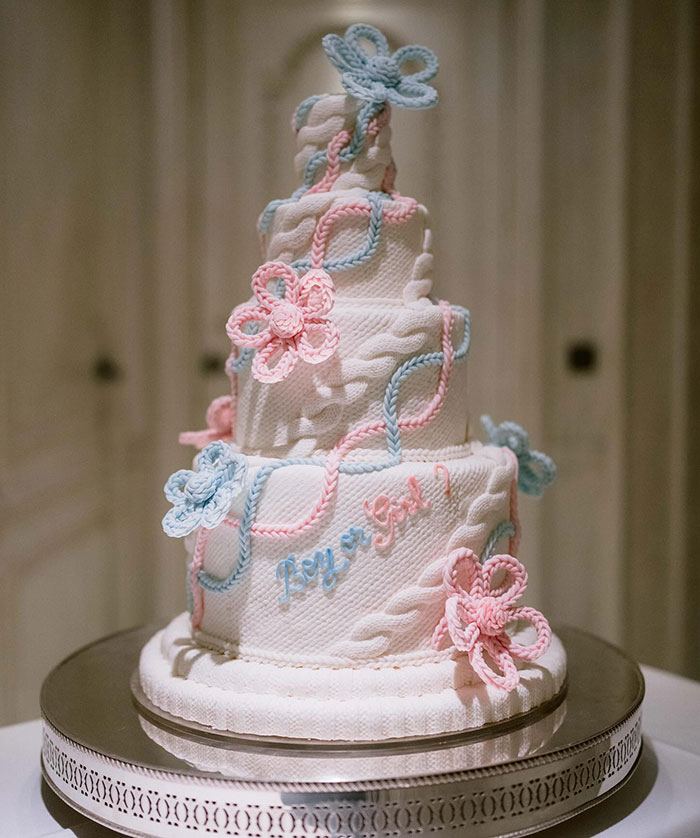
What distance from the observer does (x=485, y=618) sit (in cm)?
115

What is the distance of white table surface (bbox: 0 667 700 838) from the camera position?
1.10 m

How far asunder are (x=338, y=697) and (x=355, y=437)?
0.34 metres

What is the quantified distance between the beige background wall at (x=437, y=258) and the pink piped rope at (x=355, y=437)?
1195mm

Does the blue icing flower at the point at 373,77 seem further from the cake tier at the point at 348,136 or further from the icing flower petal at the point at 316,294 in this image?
the icing flower petal at the point at 316,294

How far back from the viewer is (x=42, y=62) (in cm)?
220

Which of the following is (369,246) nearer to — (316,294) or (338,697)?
(316,294)

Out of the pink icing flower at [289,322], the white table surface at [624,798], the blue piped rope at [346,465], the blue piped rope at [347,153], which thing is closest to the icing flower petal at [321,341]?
the pink icing flower at [289,322]

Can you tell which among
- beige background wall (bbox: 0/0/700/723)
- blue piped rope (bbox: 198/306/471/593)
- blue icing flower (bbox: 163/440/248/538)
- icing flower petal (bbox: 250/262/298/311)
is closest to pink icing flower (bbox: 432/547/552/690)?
blue piped rope (bbox: 198/306/471/593)

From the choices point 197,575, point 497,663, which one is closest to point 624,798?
point 497,663

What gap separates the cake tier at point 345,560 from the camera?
1160 mm

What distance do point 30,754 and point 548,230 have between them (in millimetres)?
1791

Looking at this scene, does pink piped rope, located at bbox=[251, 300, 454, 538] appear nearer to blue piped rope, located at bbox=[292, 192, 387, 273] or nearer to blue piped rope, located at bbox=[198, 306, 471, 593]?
blue piped rope, located at bbox=[198, 306, 471, 593]

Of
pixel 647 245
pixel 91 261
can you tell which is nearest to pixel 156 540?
pixel 91 261

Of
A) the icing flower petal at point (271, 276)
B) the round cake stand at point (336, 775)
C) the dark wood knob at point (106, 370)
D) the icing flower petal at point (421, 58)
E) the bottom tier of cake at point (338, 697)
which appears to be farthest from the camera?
the dark wood knob at point (106, 370)
